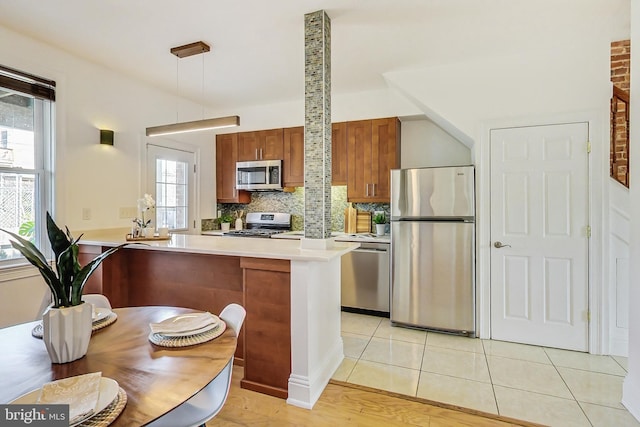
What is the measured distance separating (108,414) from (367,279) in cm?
309

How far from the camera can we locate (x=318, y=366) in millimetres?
2199

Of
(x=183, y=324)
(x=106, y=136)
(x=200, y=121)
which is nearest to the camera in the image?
(x=183, y=324)

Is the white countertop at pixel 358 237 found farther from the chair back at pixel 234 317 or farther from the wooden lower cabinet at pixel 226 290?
the chair back at pixel 234 317

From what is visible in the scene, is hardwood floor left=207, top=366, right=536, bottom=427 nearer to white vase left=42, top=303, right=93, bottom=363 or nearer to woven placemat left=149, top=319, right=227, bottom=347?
woven placemat left=149, top=319, right=227, bottom=347

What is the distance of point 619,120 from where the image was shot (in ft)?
8.86

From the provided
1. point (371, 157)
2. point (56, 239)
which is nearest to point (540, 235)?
point (371, 157)

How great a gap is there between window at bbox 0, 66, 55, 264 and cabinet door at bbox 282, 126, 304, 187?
8.10ft

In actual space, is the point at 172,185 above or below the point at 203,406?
above

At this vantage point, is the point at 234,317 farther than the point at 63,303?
Yes

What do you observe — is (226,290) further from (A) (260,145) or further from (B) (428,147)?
(B) (428,147)

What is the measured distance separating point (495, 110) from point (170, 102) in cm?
374

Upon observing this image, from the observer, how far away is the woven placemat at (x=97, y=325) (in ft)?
4.37

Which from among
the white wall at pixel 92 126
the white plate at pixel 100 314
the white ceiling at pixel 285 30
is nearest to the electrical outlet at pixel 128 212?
the white wall at pixel 92 126

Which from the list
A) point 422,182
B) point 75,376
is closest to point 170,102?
point 422,182
